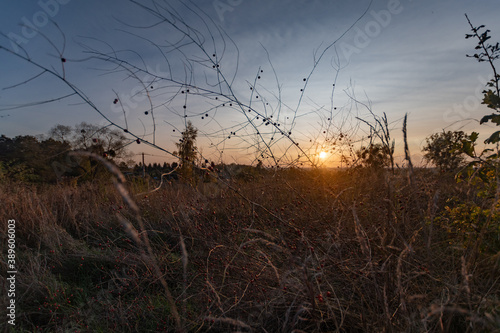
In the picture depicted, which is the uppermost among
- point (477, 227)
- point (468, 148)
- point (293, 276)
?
point (468, 148)

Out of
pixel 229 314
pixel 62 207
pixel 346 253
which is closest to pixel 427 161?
pixel 346 253

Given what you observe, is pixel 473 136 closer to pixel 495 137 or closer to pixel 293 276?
pixel 495 137

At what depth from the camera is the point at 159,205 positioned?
4945 millimetres

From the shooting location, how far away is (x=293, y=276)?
7.27 feet

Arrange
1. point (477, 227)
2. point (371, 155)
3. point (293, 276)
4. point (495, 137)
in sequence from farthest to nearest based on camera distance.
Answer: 1. point (371, 155)
2. point (293, 276)
3. point (495, 137)
4. point (477, 227)

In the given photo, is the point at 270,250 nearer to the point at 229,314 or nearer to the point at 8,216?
the point at 229,314

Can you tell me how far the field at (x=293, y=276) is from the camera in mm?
1518

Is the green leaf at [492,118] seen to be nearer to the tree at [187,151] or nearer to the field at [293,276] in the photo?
the field at [293,276]

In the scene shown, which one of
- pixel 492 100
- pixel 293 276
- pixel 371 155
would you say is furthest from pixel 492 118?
pixel 371 155

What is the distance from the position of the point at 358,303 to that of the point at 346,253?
68 centimetres

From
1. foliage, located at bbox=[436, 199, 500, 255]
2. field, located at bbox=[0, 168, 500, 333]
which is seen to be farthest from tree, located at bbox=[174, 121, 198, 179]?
foliage, located at bbox=[436, 199, 500, 255]

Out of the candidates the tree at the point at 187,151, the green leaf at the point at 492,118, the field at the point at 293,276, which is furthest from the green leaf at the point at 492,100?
the tree at the point at 187,151

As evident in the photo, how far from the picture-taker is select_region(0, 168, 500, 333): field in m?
1.52

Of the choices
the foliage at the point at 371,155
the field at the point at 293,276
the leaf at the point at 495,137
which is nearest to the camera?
the field at the point at 293,276
